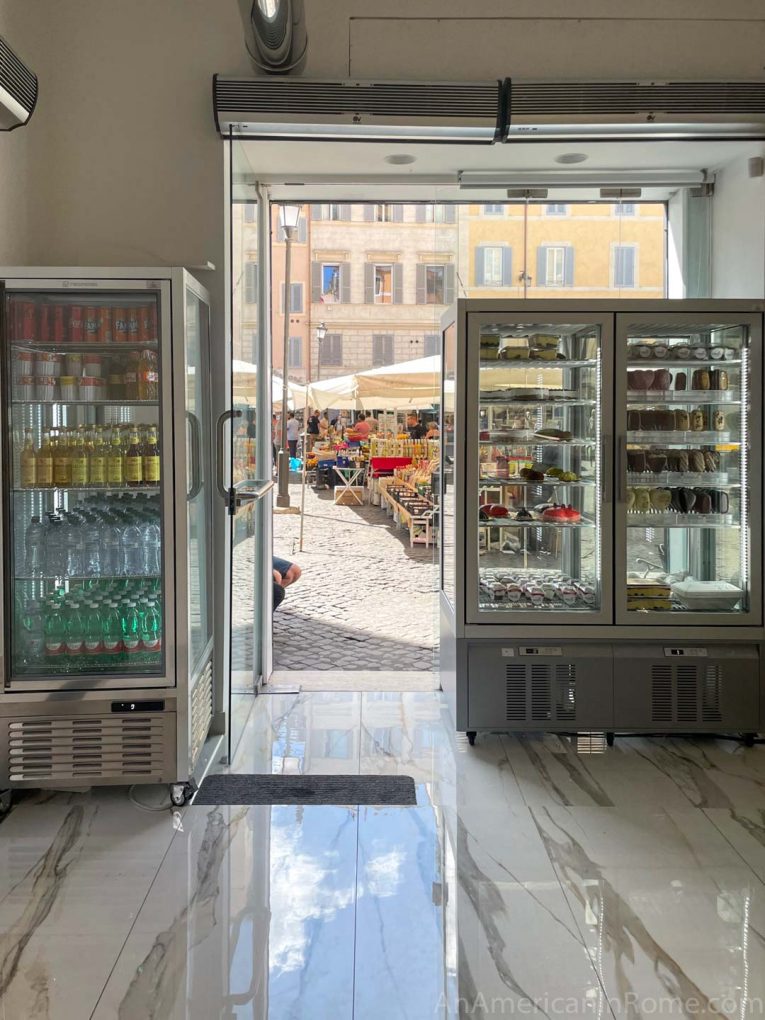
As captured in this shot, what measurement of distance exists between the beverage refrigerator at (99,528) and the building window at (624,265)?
2.60m

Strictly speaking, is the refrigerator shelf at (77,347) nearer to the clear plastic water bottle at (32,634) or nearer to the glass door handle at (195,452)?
the glass door handle at (195,452)

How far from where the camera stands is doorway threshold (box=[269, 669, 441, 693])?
5.52 m

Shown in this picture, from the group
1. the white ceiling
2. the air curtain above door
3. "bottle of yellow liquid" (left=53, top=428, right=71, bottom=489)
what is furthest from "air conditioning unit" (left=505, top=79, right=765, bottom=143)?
"bottle of yellow liquid" (left=53, top=428, right=71, bottom=489)

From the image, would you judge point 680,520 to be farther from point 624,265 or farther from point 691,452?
point 624,265

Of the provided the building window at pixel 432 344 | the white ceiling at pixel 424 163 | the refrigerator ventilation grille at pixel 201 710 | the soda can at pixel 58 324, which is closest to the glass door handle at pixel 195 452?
the soda can at pixel 58 324

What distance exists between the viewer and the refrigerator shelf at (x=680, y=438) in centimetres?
464

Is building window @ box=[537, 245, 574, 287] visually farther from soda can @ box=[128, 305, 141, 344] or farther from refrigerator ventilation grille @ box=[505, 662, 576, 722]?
soda can @ box=[128, 305, 141, 344]

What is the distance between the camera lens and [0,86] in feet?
10.7

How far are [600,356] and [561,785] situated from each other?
208cm

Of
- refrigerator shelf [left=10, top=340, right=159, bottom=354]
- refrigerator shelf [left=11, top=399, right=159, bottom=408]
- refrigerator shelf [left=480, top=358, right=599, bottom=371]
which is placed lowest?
refrigerator shelf [left=11, top=399, right=159, bottom=408]

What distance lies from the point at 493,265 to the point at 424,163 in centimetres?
75

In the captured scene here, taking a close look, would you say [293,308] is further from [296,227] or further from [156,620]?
[156,620]

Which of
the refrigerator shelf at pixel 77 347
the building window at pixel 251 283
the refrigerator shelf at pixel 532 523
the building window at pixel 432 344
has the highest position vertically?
the building window at pixel 251 283

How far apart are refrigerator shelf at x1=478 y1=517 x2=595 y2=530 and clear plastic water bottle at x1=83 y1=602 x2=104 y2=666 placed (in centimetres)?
196
